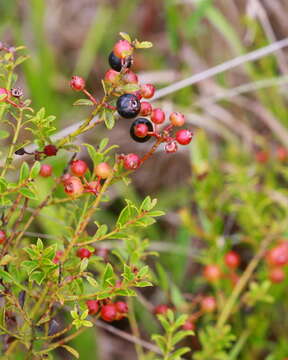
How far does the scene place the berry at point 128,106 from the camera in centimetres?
79

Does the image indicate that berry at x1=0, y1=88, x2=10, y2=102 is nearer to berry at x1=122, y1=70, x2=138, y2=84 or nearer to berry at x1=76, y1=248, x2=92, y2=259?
berry at x1=122, y1=70, x2=138, y2=84

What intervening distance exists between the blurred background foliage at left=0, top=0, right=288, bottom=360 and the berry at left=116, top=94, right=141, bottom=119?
2.50 ft

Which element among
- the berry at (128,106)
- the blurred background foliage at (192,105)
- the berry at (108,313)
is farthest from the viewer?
the blurred background foliage at (192,105)

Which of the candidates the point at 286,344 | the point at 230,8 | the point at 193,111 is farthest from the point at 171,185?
the point at 286,344

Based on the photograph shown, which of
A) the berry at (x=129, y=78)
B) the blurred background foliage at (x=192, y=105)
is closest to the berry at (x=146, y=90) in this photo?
the berry at (x=129, y=78)

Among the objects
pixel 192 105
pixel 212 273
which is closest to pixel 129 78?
pixel 212 273

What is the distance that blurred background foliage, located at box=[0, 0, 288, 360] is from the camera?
1.70 meters

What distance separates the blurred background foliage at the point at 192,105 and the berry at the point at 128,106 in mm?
762

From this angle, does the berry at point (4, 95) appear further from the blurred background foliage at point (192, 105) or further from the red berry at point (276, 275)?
the red berry at point (276, 275)

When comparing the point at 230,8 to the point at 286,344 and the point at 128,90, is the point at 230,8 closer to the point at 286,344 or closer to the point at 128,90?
the point at 286,344

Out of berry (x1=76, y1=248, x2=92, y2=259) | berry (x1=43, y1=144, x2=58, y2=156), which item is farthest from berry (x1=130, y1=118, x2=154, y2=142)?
berry (x1=76, y1=248, x2=92, y2=259)

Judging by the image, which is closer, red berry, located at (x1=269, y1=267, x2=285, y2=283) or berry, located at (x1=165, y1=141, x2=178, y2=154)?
berry, located at (x1=165, y1=141, x2=178, y2=154)

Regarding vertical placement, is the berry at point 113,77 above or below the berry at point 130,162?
above

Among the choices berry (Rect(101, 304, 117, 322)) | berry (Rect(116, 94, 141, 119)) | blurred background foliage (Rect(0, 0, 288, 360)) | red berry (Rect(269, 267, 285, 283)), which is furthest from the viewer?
blurred background foliage (Rect(0, 0, 288, 360))
